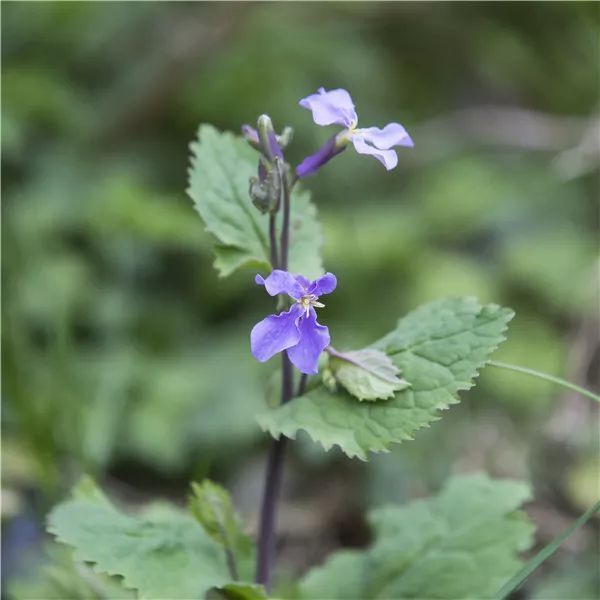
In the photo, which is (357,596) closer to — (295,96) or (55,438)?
(55,438)

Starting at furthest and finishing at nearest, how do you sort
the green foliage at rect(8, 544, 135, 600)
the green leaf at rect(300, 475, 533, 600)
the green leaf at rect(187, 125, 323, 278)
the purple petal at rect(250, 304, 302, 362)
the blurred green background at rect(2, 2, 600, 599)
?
the blurred green background at rect(2, 2, 600, 599), the green foliage at rect(8, 544, 135, 600), the green leaf at rect(300, 475, 533, 600), the green leaf at rect(187, 125, 323, 278), the purple petal at rect(250, 304, 302, 362)

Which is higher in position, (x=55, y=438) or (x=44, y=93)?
(x=44, y=93)

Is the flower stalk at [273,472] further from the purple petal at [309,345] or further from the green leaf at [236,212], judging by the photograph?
the purple petal at [309,345]

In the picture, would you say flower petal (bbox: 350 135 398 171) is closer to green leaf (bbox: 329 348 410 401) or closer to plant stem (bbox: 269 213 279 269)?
plant stem (bbox: 269 213 279 269)

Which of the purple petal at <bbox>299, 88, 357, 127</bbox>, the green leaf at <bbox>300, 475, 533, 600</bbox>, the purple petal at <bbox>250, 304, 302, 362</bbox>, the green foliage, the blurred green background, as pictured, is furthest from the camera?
the blurred green background

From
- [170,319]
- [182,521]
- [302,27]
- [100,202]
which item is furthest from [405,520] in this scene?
[302,27]

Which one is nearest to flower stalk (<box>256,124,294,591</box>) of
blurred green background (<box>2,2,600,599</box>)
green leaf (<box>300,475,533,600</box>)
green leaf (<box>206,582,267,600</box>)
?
green leaf (<box>206,582,267,600</box>)
